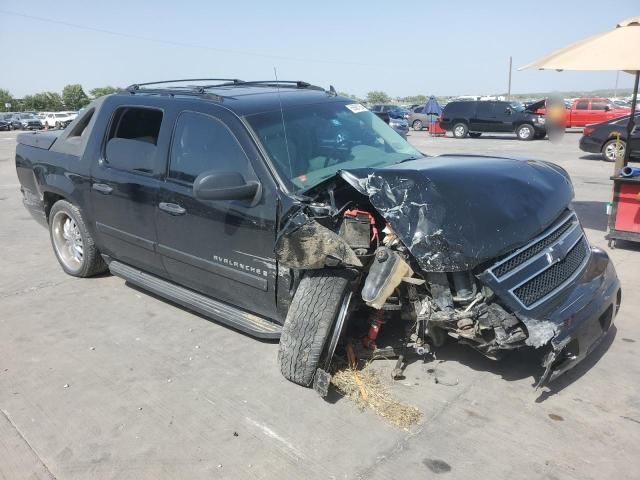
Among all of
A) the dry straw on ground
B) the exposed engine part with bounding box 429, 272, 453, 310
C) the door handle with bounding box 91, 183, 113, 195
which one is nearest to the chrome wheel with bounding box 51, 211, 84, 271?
the door handle with bounding box 91, 183, 113, 195

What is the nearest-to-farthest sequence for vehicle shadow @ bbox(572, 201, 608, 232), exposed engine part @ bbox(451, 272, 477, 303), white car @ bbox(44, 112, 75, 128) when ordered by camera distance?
exposed engine part @ bbox(451, 272, 477, 303) → vehicle shadow @ bbox(572, 201, 608, 232) → white car @ bbox(44, 112, 75, 128)

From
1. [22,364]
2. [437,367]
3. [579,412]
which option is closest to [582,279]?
[579,412]

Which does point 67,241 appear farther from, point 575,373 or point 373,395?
point 575,373

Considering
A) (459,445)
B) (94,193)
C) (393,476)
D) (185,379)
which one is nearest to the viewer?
(393,476)

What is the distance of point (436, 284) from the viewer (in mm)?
3141

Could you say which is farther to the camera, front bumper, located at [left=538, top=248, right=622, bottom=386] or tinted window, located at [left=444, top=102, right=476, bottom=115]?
tinted window, located at [left=444, top=102, right=476, bottom=115]

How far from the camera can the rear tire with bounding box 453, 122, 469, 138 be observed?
81.7 feet

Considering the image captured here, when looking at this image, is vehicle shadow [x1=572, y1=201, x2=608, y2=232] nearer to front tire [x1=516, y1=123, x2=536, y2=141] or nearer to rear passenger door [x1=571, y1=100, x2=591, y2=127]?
front tire [x1=516, y1=123, x2=536, y2=141]

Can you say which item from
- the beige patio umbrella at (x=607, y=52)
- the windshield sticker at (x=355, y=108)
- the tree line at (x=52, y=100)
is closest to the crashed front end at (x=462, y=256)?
the windshield sticker at (x=355, y=108)

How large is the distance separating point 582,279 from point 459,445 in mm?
1364

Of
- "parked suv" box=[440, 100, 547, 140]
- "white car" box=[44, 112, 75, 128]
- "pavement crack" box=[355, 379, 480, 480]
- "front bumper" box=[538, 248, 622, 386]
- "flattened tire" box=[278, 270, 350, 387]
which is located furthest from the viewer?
"white car" box=[44, 112, 75, 128]

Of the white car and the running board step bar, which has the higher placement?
the running board step bar

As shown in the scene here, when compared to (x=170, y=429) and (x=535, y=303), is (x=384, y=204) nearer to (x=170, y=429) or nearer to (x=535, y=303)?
(x=535, y=303)

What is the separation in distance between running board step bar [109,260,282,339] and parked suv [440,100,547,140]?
64.7 ft
